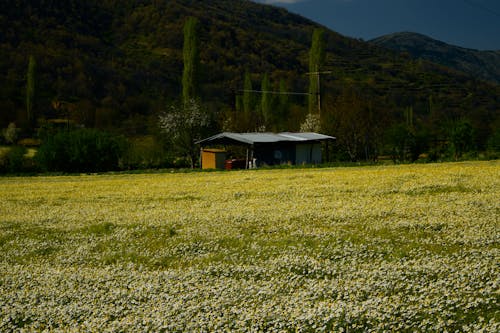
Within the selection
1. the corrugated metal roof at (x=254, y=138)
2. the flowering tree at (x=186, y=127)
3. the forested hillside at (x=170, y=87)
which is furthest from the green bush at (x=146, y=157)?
the corrugated metal roof at (x=254, y=138)

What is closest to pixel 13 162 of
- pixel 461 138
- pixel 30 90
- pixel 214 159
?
pixel 214 159

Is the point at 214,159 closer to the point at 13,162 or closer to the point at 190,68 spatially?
the point at 13,162

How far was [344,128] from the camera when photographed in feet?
198

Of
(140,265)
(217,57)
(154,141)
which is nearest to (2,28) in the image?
(217,57)

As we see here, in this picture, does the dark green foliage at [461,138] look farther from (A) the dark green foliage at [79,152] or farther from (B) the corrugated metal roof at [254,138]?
(A) the dark green foliage at [79,152]

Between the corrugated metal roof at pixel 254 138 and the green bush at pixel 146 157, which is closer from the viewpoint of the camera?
the corrugated metal roof at pixel 254 138

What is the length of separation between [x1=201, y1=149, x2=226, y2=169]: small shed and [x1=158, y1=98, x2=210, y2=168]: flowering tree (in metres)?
8.01

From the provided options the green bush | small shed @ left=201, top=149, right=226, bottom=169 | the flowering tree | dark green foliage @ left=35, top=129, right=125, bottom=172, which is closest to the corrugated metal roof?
small shed @ left=201, top=149, right=226, bottom=169

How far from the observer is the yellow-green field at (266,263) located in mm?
7516

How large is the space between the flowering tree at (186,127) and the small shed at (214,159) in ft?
26.3

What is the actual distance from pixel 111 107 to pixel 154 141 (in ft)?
188

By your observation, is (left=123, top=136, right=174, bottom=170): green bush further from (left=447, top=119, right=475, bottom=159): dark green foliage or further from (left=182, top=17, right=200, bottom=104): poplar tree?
(left=447, top=119, right=475, bottom=159): dark green foliage

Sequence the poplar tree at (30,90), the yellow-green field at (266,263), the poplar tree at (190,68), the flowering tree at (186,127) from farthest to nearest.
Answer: the poplar tree at (30,90) → the poplar tree at (190,68) → the flowering tree at (186,127) → the yellow-green field at (266,263)

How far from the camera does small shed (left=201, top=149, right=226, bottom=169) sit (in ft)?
173
